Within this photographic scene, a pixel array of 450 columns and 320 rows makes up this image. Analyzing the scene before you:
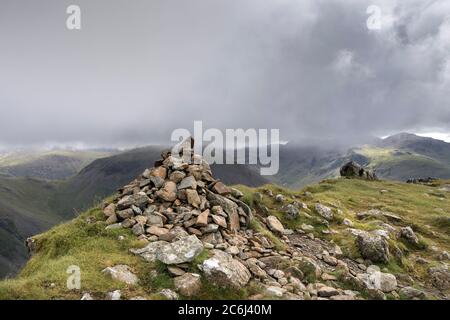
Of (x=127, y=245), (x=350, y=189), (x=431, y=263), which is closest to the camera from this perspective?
(x=127, y=245)

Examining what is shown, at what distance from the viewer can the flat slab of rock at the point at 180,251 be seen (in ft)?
55.0

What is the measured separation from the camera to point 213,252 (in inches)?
706

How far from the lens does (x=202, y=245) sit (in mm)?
17969

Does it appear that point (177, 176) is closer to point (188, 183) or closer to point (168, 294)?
point (188, 183)

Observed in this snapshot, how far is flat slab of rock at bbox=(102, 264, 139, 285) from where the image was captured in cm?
1550

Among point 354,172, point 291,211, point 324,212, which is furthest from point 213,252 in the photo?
point 354,172

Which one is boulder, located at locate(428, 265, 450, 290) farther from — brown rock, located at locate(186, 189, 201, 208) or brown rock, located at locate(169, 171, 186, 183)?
brown rock, located at locate(169, 171, 186, 183)

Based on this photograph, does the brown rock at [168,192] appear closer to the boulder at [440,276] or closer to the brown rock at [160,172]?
the brown rock at [160,172]

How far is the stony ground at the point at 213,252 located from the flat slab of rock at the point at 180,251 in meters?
0.05
